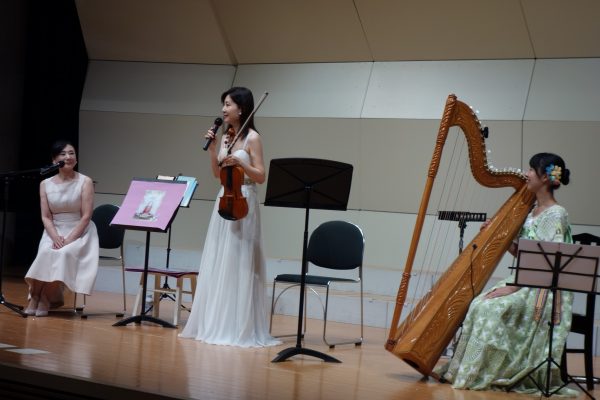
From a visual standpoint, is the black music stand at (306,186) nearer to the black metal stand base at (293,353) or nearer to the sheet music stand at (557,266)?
the black metal stand base at (293,353)

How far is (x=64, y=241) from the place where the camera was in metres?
6.21

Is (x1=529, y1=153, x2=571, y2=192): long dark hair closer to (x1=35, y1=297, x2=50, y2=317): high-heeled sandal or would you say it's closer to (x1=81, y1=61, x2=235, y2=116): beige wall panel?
(x1=35, y1=297, x2=50, y2=317): high-heeled sandal

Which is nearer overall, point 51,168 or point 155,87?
point 51,168

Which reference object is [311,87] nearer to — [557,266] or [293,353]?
[293,353]

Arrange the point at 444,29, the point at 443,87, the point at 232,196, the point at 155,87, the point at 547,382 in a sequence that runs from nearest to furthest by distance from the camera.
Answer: the point at 547,382
the point at 232,196
the point at 444,29
the point at 443,87
the point at 155,87

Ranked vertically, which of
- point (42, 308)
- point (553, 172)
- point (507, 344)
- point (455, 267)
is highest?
point (553, 172)

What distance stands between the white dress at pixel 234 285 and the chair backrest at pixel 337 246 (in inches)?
32.2

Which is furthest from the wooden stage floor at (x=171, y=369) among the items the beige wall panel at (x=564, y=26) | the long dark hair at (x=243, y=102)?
the beige wall panel at (x=564, y=26)

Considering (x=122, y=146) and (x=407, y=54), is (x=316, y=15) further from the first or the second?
(x=122, y=146)

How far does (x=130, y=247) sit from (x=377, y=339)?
340 centimetres

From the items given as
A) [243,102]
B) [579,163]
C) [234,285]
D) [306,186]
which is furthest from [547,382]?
[579,163]

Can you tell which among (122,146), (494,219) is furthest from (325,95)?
(494,219)

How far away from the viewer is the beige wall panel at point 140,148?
898 cm

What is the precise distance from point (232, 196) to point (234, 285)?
620 mm
